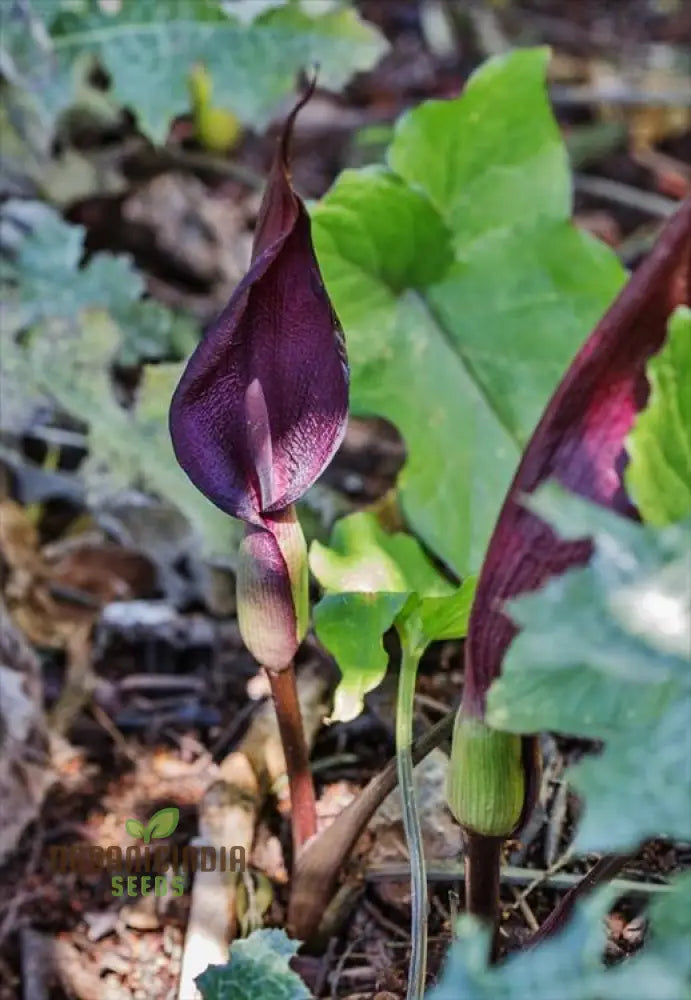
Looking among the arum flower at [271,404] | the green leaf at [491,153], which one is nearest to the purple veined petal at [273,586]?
the arum flower at [271,404]

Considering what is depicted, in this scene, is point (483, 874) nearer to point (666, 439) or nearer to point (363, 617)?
point (363, 617)

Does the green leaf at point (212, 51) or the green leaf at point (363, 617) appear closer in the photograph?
the green leaf at point (363, 617)

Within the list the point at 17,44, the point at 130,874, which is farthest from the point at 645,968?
the point at 17,44

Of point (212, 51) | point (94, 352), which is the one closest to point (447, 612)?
point (94, 352)

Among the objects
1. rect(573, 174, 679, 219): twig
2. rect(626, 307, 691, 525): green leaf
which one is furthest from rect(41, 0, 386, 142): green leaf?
rect(626, 307, 691, 525): green leaf

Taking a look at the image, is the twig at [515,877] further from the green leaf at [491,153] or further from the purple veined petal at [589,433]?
the green leaf at [491,153]

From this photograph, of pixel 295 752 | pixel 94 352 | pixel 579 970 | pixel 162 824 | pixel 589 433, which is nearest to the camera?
pixel 579 970

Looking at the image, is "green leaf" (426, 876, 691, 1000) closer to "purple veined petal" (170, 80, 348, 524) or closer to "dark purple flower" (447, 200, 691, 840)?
"dark purple flower" (447, 200, 691, 840)
